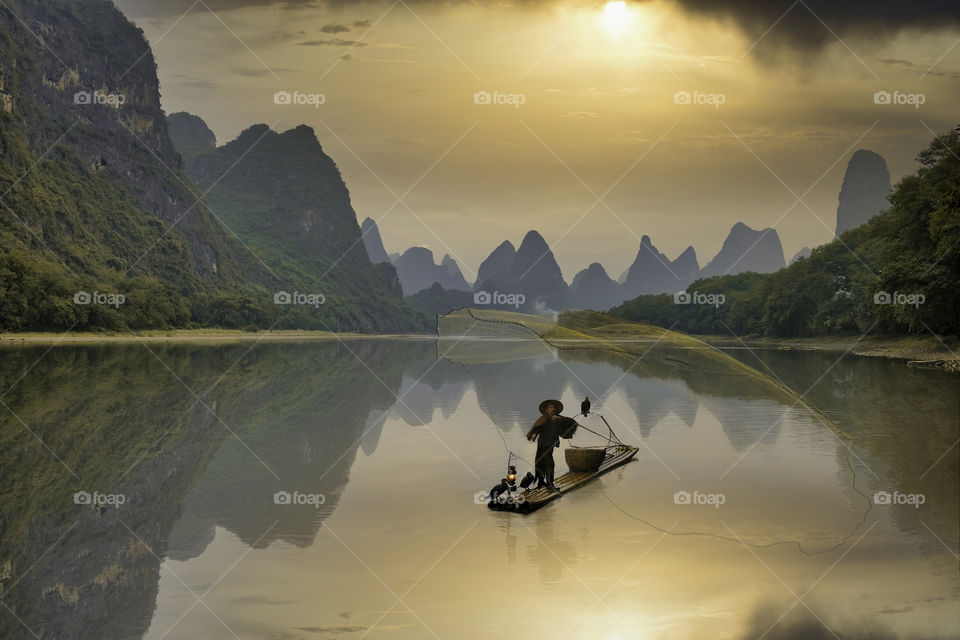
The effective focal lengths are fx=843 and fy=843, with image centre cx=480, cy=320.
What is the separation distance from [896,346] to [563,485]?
2510 inches

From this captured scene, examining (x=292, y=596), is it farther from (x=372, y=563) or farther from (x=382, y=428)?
(x=382, y=428)

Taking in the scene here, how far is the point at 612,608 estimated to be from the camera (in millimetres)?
8984

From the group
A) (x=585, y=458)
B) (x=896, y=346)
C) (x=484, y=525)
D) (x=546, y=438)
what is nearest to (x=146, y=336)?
(x=896, y=346)

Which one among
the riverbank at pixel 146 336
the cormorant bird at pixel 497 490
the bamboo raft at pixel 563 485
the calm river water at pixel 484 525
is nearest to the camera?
the calm river water at pixel 484 525

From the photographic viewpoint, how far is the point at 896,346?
228ft

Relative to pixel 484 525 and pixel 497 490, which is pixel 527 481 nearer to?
pixel 497 490

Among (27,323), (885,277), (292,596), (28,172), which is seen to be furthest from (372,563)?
(28,172)

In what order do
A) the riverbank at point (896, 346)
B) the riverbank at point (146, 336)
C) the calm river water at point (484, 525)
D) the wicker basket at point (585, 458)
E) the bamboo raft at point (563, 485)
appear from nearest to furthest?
the calm river water at point (484, 525), the bamboo raft at point (563, 485), the wicker basket at point (585, 458), the riverbank at point (896, 346), the riverbank at point (146, 336)

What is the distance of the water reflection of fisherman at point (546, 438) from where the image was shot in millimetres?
14523

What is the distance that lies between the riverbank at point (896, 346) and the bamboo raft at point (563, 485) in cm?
3743

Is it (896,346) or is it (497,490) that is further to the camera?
(896,346)

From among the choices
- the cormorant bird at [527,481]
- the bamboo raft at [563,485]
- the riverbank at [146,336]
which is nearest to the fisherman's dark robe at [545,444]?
the bamboo raft at [563,485]

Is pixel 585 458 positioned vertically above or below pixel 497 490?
above

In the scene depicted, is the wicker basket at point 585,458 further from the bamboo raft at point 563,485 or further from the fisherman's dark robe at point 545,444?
the fisherman's dark robe at point 545,444
